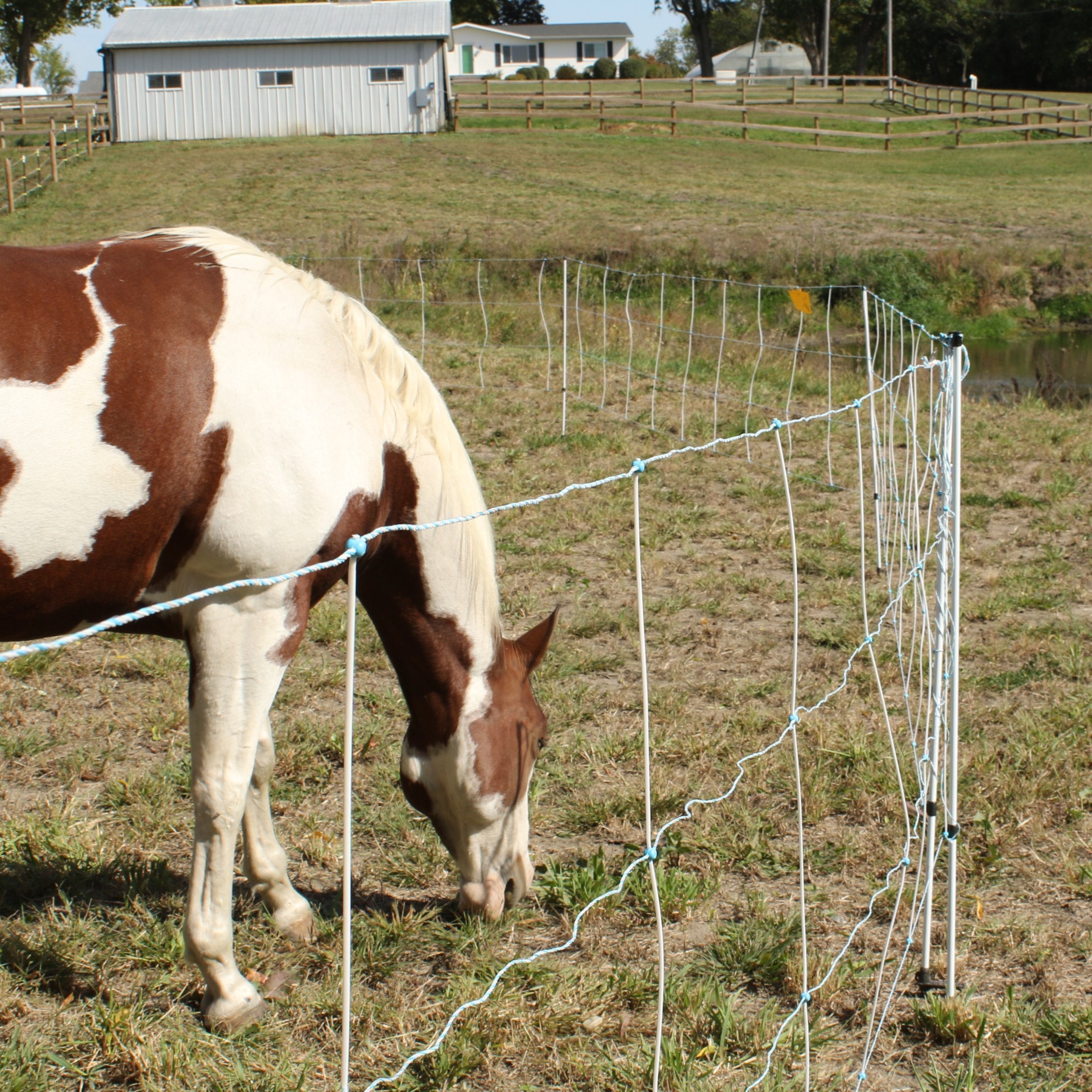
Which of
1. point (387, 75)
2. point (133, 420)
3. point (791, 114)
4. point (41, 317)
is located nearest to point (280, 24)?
point (387, 75)

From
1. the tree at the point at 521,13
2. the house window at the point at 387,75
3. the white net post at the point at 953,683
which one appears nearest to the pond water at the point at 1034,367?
the white net post at the point at 953,683

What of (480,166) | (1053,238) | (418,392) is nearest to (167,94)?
(480,166)

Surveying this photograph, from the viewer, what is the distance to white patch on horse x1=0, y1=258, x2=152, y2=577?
2094 mm

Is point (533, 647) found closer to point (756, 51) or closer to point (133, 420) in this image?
point (133, 420)

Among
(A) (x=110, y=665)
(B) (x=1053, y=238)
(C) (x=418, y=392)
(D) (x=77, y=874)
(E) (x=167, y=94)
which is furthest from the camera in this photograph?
(E) (x=167, y=94)

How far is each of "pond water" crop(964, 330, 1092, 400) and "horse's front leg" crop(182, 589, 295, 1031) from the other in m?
9.72

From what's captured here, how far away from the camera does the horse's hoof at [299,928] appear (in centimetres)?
287

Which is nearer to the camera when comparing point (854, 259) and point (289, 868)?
point (289, 868)

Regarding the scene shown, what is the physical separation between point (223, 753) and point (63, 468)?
2.37 ft

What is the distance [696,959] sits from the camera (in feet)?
9.27

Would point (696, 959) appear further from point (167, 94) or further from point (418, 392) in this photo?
point (167, 94)

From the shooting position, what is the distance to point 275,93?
28.0 m

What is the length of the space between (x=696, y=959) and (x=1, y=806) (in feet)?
7.31

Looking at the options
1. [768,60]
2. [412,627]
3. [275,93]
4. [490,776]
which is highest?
[768,60]
